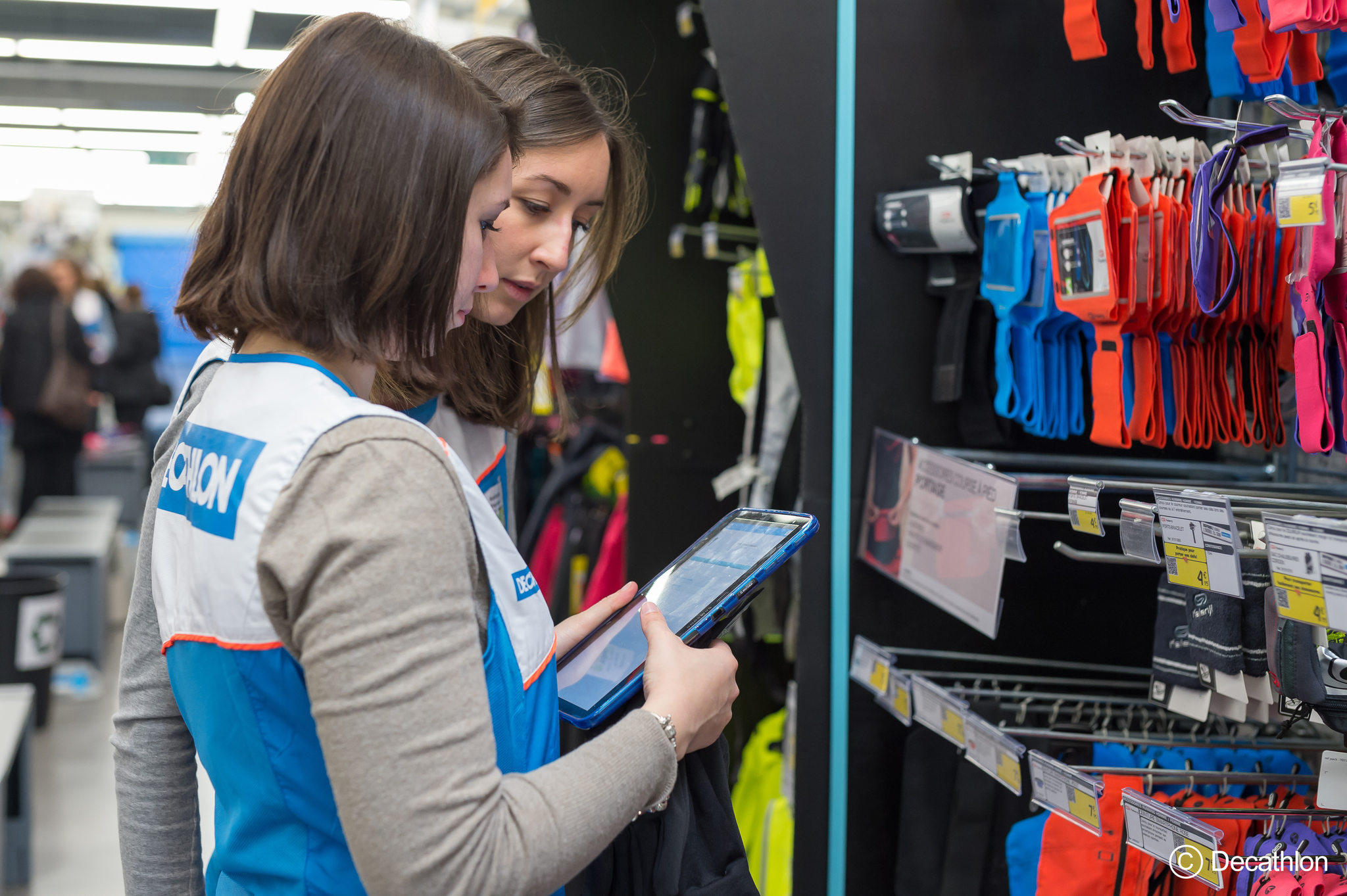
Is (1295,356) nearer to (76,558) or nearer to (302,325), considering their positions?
(302,325)

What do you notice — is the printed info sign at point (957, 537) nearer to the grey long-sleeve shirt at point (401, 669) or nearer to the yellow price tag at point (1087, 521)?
the yellow price tag at point (1087, 521)

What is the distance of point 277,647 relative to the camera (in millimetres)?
830

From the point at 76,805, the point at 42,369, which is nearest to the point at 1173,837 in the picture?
the point at 76,805

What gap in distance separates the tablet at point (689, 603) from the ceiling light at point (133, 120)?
12.9 metres

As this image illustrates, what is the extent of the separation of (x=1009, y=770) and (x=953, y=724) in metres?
0.16

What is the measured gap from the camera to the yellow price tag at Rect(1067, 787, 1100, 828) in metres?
1.42

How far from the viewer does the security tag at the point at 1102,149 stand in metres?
1.66

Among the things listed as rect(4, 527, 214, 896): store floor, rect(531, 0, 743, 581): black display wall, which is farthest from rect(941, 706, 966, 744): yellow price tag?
rect(4, 527, 214, 896): store floor

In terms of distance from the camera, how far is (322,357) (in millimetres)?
925

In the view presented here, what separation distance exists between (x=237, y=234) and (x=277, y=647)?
344 mm

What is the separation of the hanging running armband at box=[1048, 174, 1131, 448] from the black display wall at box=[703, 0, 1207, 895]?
1.13ft

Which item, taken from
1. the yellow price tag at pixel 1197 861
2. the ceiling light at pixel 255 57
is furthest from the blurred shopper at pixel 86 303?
the yellow price tag at pixel 1197 861

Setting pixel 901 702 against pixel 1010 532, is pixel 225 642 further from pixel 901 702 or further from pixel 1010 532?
pixel 901 702

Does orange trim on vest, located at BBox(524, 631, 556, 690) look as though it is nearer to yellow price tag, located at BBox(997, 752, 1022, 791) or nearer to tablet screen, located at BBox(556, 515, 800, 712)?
tablet screen, located at BBox(556, 515, 800, 712)
